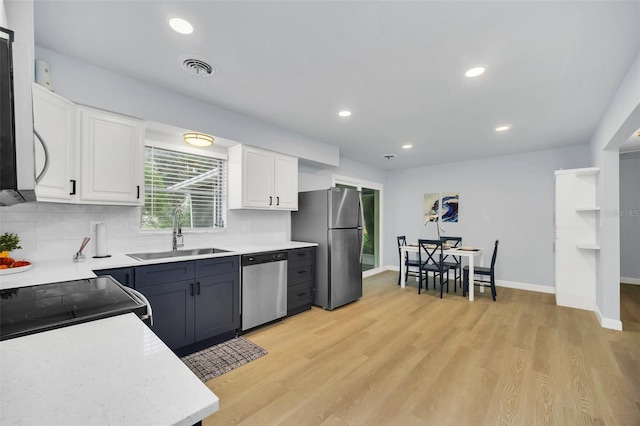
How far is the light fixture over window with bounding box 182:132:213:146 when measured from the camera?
3.04m

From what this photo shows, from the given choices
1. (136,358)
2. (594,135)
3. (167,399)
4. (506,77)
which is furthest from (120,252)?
(594,135)

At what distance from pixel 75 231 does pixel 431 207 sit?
592 centimetres

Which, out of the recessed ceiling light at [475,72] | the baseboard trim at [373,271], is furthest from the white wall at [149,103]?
the baseboard trim at [373,271]

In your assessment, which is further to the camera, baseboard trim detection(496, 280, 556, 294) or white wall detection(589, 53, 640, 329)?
baseboard trim detection(496, 280, 556, 294)

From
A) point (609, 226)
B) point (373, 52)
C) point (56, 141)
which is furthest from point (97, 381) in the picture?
point (609, 226)

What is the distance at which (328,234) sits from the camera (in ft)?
13.1

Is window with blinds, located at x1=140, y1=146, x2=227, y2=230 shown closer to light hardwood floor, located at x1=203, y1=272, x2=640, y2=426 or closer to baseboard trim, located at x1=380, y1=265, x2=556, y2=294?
light hardwood floor, located at x1=203, y1=272, x2=640, y2=426

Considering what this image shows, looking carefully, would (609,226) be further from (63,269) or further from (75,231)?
(75,231)

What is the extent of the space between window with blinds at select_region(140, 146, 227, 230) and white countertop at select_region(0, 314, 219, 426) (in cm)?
236

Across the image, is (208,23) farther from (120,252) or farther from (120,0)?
(120,252)

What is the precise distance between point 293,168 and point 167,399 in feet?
12.0

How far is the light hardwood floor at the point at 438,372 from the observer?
188cm

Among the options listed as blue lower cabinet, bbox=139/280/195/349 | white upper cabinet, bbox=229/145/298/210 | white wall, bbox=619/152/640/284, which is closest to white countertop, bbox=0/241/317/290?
blue lower cabinet, bbox=139/280/195/349

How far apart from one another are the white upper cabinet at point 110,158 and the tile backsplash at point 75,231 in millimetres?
302
